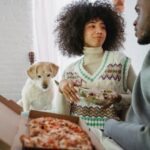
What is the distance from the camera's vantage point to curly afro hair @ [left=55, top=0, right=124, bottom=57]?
1367 mm

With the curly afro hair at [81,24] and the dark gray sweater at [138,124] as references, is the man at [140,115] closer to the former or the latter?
the dark gray sweater at [138,124]

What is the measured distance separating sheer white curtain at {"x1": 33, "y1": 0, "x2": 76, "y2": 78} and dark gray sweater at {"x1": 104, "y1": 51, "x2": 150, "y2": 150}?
4.10 feet

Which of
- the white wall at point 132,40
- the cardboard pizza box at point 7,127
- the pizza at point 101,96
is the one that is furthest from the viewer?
the white wall at point 132,40

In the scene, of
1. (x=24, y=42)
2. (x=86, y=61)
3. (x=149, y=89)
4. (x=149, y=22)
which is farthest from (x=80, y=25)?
(x=24, y=42)

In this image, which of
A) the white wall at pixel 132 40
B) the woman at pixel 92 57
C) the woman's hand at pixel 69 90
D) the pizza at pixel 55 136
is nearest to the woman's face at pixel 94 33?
the woman at pixel 92 57

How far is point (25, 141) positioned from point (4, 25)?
1.69m

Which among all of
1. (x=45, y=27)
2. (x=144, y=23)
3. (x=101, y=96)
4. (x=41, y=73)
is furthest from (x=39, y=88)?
(x=144, y=23)

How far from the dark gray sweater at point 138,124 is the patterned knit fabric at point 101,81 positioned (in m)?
0.25

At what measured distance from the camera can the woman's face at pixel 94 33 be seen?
50.7 inches

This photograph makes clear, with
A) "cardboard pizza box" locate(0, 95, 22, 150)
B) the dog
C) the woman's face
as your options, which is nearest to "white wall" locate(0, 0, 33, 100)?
the dog

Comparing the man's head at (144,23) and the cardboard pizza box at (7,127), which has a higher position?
the man's head at (144,23)

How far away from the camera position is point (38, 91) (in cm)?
156

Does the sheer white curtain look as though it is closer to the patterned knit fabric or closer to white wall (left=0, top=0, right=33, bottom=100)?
white wall (left=0, top=0, right=33, bottom=100)

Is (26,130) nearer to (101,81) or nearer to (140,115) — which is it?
(140,115)
